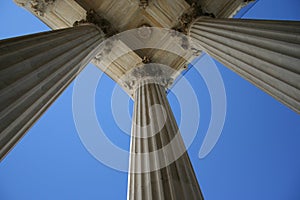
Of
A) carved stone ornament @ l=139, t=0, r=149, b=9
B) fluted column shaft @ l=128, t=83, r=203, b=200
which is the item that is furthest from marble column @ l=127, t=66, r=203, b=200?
carved stone ornament @ l=139, t=0, r=149, b=9

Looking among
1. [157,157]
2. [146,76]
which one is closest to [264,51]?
[157,157]

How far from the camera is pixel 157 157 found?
8.83 meters

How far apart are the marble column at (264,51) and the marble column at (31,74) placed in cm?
434

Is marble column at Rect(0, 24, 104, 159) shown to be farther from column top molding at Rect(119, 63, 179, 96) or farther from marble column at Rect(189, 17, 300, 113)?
marble column at Rect(189, 17, 300, 113)

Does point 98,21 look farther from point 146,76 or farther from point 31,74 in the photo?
point 31,74

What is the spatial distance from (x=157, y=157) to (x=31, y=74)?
146 inches

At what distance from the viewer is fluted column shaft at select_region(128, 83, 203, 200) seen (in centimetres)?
740

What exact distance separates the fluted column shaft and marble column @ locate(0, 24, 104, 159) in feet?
9.02

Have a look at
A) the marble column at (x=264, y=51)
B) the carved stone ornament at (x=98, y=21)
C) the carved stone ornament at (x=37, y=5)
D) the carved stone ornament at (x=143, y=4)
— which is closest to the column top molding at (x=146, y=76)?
the carved stone ornament at (x=98, y=21)

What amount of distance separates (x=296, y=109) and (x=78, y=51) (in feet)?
20.9

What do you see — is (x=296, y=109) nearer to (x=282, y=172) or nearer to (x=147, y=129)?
(x=147, y=129)

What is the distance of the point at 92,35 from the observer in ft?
40.0

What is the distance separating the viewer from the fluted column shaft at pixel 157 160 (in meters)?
7.40

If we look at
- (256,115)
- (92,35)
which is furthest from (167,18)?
(256,115)
